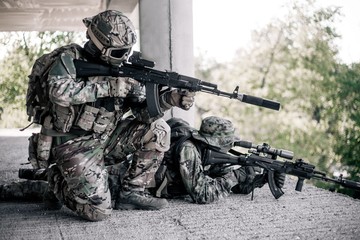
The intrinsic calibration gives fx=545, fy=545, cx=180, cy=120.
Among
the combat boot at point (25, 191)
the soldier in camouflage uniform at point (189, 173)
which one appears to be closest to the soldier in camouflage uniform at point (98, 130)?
the soldier in camouflage uniform at point (189, 173)

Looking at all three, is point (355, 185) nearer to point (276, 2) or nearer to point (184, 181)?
point (184, 181)

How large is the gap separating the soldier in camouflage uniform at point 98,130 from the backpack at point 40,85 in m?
0.05

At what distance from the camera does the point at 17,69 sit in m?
14.3

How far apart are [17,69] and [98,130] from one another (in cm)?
1092

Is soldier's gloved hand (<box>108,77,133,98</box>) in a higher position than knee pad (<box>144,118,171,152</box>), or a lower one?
higher

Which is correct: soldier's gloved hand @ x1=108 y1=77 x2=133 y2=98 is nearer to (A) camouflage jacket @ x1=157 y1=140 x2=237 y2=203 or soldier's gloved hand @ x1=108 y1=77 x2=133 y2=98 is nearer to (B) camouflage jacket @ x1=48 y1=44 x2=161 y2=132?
(B) camouflage jacket @ x1=48 y1=44 x2=161 y2=132

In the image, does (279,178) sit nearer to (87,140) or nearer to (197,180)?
(197,180)

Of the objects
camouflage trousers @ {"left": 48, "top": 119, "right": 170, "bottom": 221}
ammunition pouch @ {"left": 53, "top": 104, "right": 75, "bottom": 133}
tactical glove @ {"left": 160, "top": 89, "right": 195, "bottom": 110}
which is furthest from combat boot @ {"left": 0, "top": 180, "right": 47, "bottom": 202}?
tactical glove @ {"left": 160, "top": 89, "right": 195, "bottom": 110}

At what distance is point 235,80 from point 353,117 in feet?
26.8

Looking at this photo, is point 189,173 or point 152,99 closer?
point 152,99

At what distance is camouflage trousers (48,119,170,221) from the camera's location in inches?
155

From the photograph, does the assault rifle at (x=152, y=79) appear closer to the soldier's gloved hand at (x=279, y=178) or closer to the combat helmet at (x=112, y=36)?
the combat helmet at (x=112, y=36)

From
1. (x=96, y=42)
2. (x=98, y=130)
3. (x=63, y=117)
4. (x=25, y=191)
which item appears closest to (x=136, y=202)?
(x=98, y=130)

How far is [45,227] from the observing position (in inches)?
153
